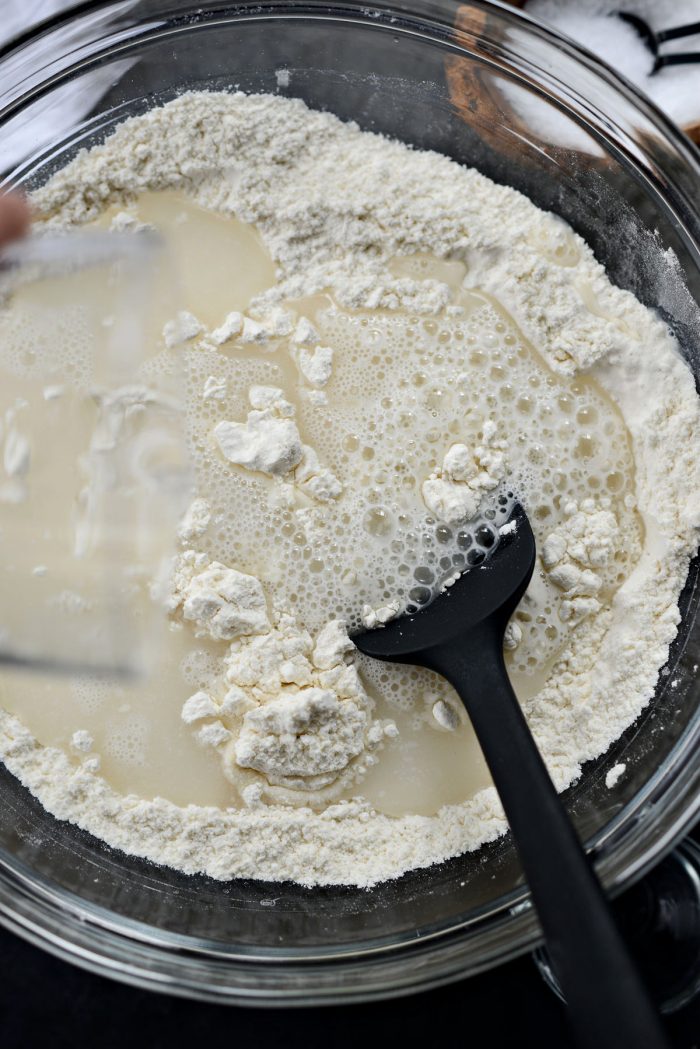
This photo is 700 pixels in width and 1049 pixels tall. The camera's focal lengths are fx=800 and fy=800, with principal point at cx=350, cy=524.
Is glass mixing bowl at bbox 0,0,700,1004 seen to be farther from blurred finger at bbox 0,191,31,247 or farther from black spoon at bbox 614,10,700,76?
black spoon at bbox 614,10,700,76

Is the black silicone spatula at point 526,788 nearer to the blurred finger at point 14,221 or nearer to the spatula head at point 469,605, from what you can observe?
the spatula head at point 469,605

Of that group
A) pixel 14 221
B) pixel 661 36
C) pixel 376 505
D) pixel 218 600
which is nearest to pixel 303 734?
pixel 218 600

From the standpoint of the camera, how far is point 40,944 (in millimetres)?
1097

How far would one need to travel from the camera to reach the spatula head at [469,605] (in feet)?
3.51

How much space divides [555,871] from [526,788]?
3.9 inches

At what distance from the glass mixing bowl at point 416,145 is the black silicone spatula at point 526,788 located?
216 mm

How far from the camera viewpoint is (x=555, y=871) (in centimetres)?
90

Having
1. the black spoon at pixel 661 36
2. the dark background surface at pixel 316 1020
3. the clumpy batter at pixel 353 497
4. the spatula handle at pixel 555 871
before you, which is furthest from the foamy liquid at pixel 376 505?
the black spoon at pixel 661 36

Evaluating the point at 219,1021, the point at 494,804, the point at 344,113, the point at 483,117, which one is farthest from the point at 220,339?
the point at 219,1021

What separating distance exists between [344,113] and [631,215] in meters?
0.48

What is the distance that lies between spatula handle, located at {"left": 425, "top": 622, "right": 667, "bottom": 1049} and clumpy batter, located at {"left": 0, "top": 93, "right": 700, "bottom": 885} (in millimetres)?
107

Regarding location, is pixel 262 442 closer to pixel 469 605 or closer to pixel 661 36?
pixel 469 605

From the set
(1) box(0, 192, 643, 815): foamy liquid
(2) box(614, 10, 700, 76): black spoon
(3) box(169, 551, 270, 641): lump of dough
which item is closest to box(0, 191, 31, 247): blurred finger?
(1) box(0, 192, 643, 815): foamy liquid

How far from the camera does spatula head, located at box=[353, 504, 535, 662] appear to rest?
1.07 meters
